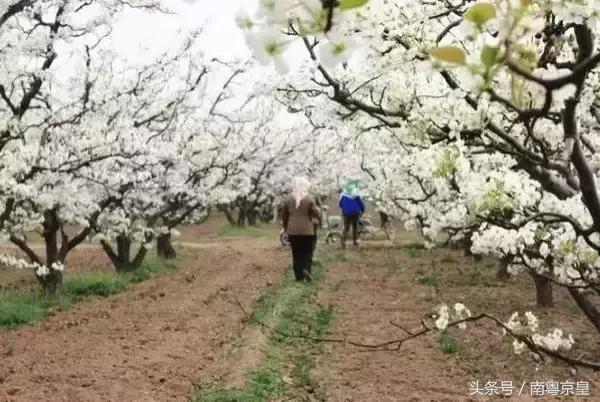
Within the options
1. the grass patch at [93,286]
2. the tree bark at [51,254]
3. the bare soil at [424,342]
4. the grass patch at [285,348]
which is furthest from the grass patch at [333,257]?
the tree bark at [51,254]

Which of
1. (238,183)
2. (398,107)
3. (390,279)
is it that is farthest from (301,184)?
(238,183)

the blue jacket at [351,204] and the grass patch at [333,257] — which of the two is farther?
the blue jacket at [351,204]

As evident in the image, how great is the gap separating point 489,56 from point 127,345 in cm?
880

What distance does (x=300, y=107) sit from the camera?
25.8 ft

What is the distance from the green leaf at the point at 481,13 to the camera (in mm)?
879

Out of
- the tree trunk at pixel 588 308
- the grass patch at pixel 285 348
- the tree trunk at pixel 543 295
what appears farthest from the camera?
the tree trunk at pixel 543 295

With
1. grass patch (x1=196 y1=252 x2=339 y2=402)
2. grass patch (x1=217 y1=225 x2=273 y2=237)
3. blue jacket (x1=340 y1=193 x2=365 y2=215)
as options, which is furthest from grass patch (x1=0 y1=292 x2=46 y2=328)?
grass patch (x1=217 y1=225 x2=273 y2=237)

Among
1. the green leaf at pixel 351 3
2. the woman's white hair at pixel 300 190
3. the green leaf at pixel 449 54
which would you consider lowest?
the green leaf at pixel 449 54

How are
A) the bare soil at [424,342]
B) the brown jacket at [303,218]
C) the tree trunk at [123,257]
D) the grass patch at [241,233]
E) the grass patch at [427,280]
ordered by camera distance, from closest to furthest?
the bare soil at [424,342] → the brown jacket at [303,218] → the grass patch at [427,280] → the tree trunk at [123,257] → the grass patch at [241,233]

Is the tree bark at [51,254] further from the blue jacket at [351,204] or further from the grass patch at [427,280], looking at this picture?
the blue jacket at [351,204]

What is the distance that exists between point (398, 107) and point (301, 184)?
7.83 metres

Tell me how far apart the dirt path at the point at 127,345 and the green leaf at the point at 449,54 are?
644cm

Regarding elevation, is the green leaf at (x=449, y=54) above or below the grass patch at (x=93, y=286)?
above

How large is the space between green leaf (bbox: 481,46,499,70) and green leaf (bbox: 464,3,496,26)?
0.04m
